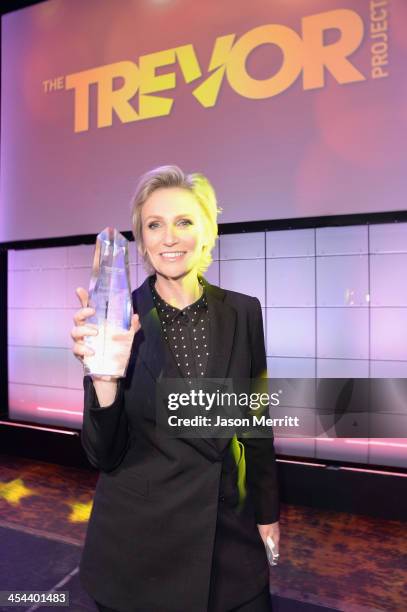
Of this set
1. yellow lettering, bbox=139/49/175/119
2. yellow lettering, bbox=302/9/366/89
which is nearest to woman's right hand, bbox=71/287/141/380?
yellow lettering, bbox=302/9/366/89

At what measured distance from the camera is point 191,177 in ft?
4.14

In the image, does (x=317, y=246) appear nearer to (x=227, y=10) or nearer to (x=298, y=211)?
(x=298, y=211)

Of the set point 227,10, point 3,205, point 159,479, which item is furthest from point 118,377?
point 3,205

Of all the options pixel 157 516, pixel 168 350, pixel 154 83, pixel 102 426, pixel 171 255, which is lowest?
pixel 157 516

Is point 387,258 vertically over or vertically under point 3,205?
under

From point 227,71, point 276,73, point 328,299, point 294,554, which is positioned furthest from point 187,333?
point 227,71

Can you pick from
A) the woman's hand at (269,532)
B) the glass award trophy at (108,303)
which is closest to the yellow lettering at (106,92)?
the glass award trophy at (108,303)

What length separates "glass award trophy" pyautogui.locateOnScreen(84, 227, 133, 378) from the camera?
0.90m

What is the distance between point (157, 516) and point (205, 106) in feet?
10.1

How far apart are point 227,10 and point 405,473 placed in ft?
11.1

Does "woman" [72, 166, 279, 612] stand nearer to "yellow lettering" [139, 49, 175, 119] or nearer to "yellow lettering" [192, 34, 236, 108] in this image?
"yellow lettering" [192, 34, 236, 108]

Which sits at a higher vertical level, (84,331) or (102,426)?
(84,331)

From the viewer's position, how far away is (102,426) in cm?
95

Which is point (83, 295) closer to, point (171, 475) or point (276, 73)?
point (171, 475)
